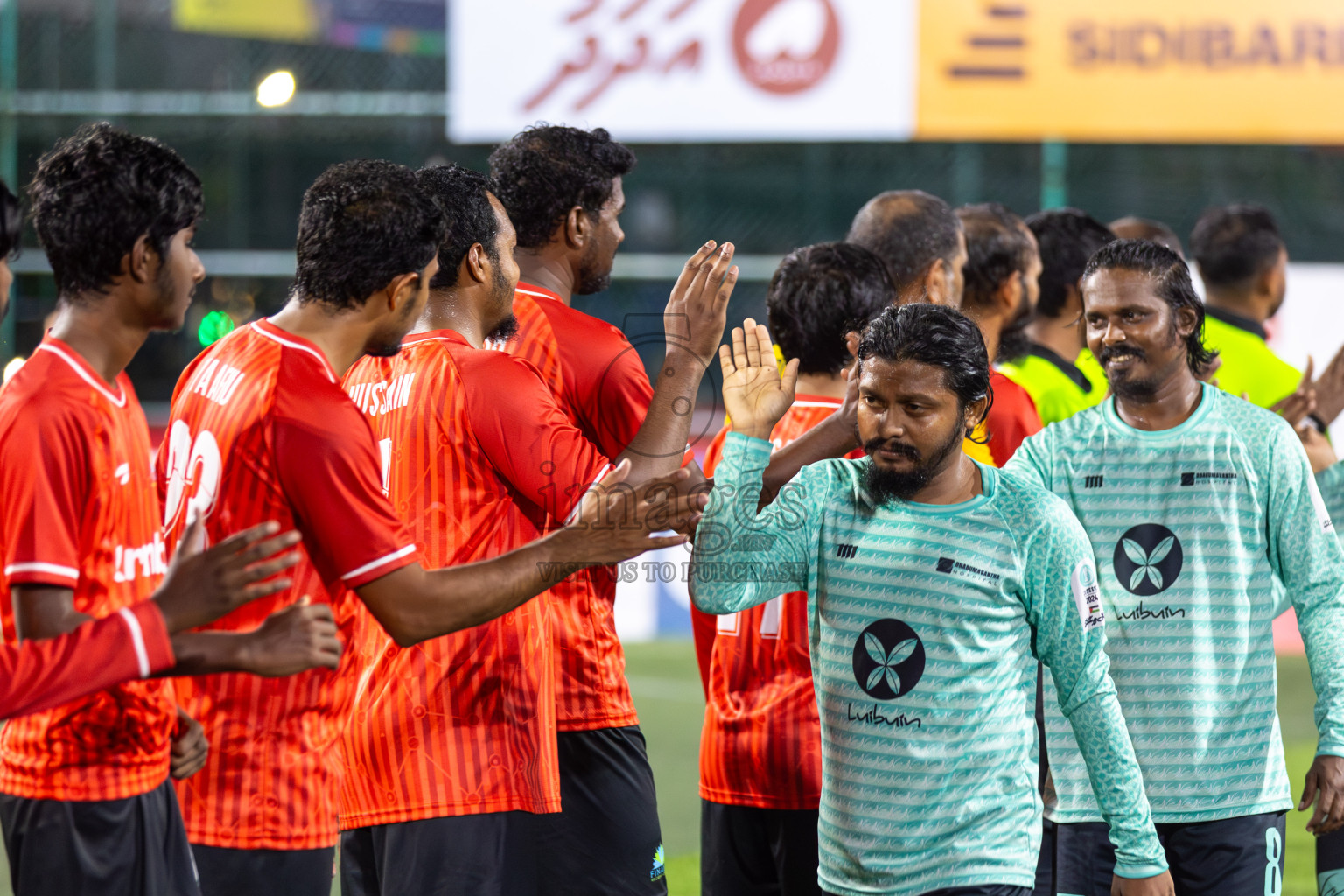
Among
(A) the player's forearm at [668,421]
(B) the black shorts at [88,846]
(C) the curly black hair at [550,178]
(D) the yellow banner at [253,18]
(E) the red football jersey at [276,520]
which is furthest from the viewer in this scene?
(D) the yellow banner at [253,18]

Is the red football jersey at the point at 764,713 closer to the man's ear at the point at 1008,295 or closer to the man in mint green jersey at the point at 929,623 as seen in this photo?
the man in mint green jersey at the point at 929,623

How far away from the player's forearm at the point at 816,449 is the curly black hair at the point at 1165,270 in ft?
2.47

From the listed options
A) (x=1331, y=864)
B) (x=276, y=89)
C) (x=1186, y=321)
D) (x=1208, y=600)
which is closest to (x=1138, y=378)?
(x=1186, y=321)

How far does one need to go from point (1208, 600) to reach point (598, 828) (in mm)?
1474

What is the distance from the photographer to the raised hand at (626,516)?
2773mm

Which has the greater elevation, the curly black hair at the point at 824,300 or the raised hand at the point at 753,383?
the curly black hair at the point at 824,300

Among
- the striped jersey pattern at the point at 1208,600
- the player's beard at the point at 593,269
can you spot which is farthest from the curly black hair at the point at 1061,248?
the player's beard at the point at 593,269

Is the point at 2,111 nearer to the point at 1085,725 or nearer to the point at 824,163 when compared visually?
the point at 824,163

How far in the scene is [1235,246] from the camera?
18.5 feet

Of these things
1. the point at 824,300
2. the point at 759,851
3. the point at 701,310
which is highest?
the point at 824,300

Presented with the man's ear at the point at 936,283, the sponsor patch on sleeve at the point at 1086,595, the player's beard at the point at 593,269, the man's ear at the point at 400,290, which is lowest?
the sponsor patch on sleeve at the point at 1086,595

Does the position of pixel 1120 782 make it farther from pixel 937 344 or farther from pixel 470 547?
pixel 470 547

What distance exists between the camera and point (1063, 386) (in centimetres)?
474

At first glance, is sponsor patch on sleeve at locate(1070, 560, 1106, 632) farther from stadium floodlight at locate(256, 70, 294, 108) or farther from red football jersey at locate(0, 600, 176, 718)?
stadium floodlight at locate(256, 70, 294, 108)
